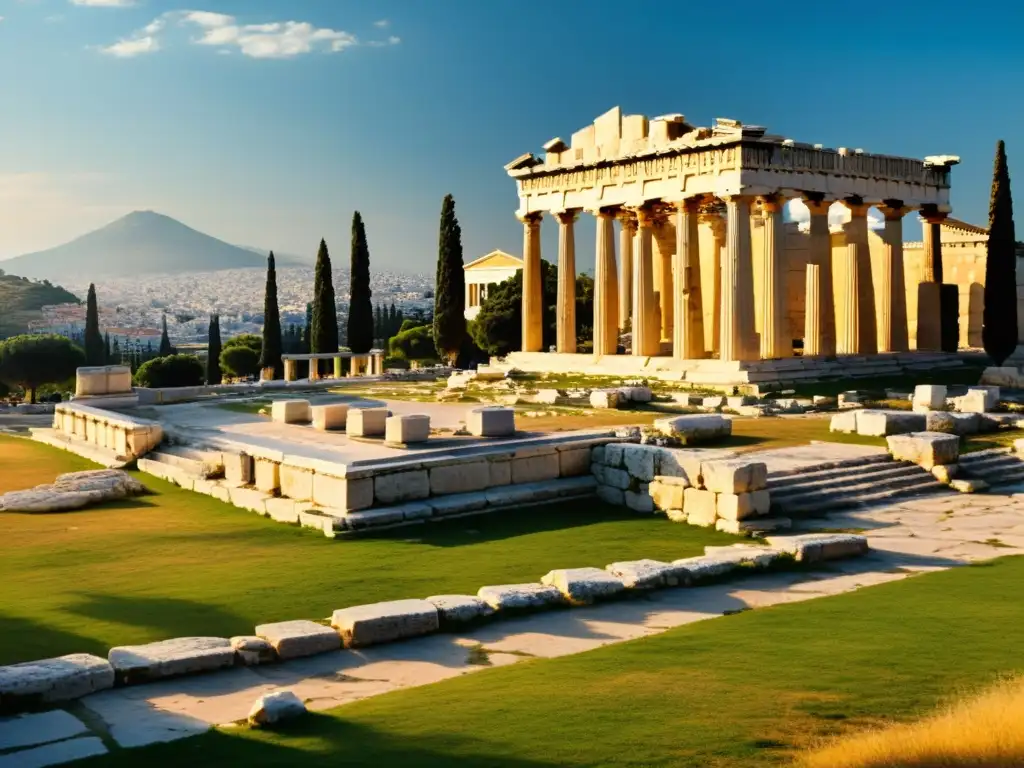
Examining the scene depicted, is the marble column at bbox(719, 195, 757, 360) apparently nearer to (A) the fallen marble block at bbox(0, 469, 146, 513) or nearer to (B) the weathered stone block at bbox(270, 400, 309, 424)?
(B) the weathered stone block at bbox(270, 400, 309, 424)

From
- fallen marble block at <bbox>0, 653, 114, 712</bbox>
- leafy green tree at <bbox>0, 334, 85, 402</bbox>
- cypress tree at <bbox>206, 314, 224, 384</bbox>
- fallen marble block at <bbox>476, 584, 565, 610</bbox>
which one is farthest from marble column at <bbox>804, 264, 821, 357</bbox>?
cypress tree at <bbox>206, 314, 224, 384</bbox>

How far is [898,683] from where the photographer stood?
28.6 ft

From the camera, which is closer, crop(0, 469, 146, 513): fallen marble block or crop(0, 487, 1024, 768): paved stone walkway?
crop(0, 487, 1024, 768): paved stone walkway

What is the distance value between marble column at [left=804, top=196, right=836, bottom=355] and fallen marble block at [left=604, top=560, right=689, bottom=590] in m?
28.1

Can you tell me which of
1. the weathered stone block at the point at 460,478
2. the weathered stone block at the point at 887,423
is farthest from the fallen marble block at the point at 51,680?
the weathered stone block at the point at 887,423

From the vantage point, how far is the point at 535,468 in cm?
1919

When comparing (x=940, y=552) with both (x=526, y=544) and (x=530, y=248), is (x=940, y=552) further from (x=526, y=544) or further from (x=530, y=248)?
(x=530, y=248)

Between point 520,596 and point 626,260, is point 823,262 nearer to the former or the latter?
point 626,260

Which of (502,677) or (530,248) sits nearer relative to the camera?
(502,677)

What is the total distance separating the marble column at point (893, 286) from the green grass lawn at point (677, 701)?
106 ft

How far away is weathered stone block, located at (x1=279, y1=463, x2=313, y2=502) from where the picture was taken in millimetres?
17938

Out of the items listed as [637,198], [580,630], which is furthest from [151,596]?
[637,198]

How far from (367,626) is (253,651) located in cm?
114

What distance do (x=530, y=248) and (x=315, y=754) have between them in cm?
3974
